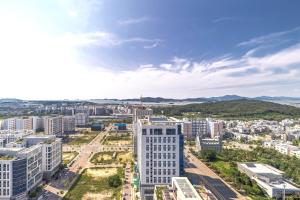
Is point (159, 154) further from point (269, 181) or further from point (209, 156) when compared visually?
point (209, 156)

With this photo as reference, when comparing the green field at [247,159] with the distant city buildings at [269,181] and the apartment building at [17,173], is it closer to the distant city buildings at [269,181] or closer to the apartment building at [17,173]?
the distant city buildings at [269,181]

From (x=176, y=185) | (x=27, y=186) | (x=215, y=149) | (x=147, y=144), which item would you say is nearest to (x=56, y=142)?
(x=27, y=186)

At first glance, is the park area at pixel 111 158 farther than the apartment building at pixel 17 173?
Yes

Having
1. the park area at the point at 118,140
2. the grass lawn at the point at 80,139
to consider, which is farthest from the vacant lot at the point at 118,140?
the grass lawn at the point at 80,139

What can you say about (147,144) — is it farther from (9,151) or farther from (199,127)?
(199,127)

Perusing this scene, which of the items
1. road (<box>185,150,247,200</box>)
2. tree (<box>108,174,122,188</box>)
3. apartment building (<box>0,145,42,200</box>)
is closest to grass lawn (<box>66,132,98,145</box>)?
road (<box>185,150,247,200</box>)

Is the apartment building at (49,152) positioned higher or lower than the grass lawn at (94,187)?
higher
